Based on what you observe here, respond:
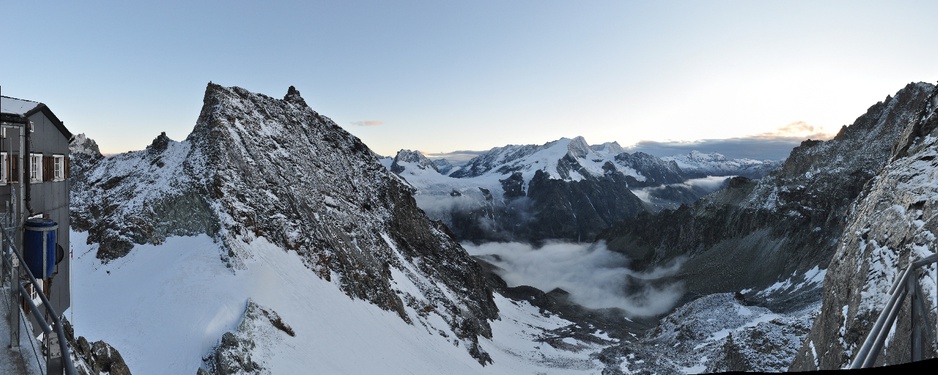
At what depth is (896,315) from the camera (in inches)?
188

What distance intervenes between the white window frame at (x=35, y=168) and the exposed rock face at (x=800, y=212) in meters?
114

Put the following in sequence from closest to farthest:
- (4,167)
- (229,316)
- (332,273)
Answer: (4,167) → (229,316) → (332,273)

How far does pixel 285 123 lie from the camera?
213 feet

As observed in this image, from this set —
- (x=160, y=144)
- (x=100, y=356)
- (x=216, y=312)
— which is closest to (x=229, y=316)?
(x=216, y=312)

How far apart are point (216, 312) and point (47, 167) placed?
1235 cm

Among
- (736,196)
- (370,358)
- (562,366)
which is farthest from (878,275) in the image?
(736,196)

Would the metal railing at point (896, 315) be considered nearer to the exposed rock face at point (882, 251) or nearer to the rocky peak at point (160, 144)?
the exposed rock face at point (882, 251)

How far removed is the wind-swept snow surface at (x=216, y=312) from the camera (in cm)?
2389

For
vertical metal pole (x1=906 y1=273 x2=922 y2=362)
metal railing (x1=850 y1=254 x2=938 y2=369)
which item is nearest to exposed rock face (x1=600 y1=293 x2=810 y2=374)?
vertical metal pole (x1=906 y1=273 x2=922 y2=362)

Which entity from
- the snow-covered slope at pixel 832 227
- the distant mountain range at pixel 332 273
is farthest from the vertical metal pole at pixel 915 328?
the snow-covered slope at pixel 832 227

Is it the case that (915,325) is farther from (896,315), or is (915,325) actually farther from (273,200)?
(273,200)

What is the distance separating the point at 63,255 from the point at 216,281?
1285cm

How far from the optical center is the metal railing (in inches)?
178

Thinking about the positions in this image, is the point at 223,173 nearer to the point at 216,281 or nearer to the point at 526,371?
the point at 216,281
